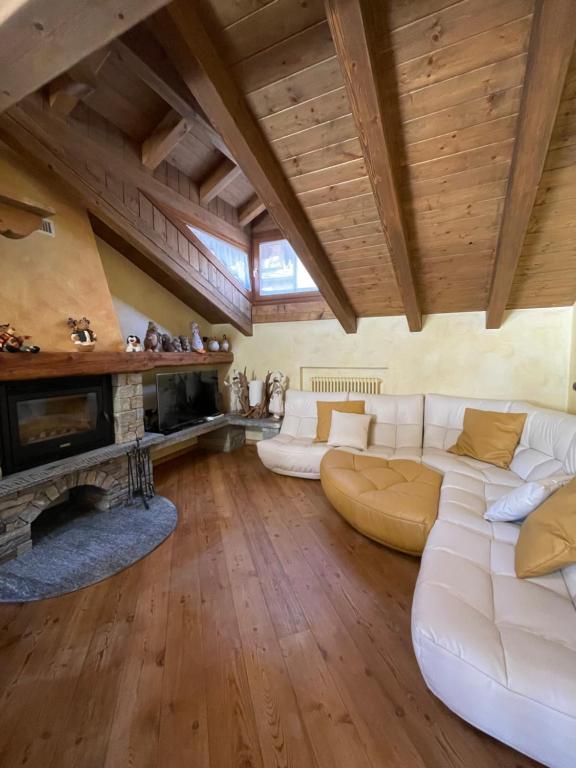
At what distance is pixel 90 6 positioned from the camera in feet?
3.57

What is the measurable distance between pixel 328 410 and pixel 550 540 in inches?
91.3

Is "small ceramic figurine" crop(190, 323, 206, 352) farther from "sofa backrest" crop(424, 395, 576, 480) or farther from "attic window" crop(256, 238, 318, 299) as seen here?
"sofa backrest" crop(424, 395, 576, 480)

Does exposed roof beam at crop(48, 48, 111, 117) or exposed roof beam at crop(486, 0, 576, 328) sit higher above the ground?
exposed roof beam at crop(48, 48, 111, 117)

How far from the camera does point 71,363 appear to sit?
2.41 meters

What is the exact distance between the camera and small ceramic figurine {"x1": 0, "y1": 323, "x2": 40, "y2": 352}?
2086 mm

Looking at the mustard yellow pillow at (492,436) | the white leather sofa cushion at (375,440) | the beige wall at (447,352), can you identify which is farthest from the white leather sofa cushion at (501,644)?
the beige wall at (447,352)

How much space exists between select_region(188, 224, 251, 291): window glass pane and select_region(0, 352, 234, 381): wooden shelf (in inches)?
54.9

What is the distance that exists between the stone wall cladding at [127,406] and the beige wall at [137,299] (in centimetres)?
72

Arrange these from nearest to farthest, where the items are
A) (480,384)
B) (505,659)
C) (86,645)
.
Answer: (505,659)
(86,645)
(480,384)

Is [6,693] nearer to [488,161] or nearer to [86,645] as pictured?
[86,645]

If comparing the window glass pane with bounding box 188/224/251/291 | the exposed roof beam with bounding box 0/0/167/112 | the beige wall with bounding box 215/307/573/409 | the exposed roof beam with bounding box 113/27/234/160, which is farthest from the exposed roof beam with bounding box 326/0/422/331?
the window glass pane with bounding box 188/224/251/291

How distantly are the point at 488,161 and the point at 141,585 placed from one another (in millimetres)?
3378

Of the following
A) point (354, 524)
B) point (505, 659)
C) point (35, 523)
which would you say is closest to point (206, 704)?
point (505, 659)

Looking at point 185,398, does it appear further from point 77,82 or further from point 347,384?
point 77,82
